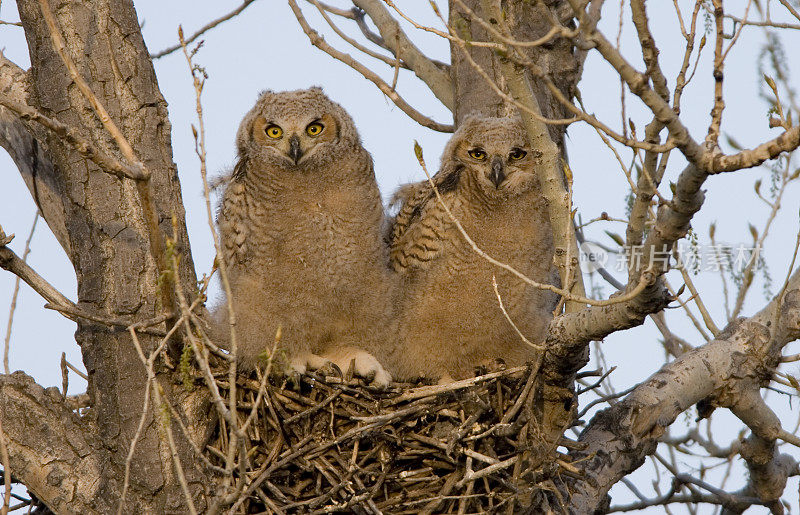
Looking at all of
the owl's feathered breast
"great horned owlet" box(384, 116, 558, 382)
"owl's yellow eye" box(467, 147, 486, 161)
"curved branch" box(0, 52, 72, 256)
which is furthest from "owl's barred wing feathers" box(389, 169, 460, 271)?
"curved branch" box(0, 52, 72, 256)

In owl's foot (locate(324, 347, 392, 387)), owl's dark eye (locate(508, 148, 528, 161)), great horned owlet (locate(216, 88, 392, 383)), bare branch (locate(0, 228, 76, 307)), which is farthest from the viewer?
owl's dark eye (locate(508, 148, 528, 161))

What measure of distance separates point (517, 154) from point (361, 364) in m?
1.42

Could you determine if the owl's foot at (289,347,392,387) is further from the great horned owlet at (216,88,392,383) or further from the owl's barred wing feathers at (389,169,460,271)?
the owl's barred wing feathers at (389,169,460,271)

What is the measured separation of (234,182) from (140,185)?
1834mm

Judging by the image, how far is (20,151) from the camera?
14.4 feet

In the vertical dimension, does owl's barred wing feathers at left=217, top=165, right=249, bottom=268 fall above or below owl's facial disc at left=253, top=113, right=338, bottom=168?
below

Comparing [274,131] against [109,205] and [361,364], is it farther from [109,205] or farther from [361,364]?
[361,364]

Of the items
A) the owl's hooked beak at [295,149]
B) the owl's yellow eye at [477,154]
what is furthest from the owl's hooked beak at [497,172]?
the owl's hooked beak at [295,149]

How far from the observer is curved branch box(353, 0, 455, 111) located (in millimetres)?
5865

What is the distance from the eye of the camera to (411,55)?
5.98 m

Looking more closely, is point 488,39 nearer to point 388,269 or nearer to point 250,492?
point 388,269

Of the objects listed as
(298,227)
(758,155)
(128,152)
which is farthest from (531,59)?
(128,152)

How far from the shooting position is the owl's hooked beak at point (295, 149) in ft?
15.2

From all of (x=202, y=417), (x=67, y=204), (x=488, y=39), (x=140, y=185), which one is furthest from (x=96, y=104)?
(x=488, y=39)
